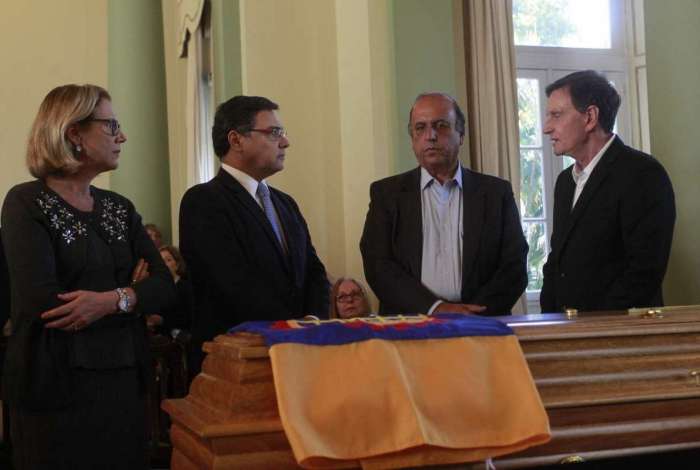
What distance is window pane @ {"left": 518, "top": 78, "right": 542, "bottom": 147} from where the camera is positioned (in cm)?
807

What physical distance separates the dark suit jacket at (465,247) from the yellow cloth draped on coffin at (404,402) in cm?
140

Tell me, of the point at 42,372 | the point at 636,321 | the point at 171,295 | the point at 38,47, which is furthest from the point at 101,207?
the point at 38,47

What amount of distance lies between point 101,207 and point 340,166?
3302 mm

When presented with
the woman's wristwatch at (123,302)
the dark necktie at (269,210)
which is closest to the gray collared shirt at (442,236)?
the dark necktie at (269,210)

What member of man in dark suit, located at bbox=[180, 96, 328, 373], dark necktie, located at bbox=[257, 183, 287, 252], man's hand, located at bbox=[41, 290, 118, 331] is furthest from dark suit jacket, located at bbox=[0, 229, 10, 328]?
dark necktie, located at bbox=[257, 183, 287, 252]

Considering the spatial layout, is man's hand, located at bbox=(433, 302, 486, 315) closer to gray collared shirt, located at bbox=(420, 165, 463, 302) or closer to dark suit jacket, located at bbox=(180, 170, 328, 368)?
gray collared shirt, located at bbox=(420, 165, 463, 302)

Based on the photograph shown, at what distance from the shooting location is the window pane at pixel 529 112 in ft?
26.5

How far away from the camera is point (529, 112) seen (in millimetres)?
8102

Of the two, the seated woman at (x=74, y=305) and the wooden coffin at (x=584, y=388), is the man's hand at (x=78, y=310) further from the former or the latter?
the wooden coffin at (x=584, y=388)

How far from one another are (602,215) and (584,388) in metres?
1.43

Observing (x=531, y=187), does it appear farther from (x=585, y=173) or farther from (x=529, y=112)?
(x=585, y=173)

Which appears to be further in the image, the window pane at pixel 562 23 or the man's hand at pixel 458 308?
the window pane at pixel 562 23

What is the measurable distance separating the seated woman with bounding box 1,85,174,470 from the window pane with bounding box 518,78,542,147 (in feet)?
17.2

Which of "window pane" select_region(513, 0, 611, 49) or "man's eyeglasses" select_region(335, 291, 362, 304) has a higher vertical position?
"window pane" select_region(513, 0, 611, 49)
